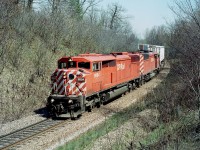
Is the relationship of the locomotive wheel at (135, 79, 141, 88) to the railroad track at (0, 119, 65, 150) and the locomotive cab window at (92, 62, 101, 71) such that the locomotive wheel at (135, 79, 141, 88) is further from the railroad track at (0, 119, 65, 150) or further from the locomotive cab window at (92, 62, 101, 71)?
the railroad track at (0, 119, 65, 150)

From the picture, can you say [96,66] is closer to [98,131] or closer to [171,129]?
[98,131]

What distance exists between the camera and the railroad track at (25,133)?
12.6m

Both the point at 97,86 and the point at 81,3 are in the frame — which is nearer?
the point at 97,86

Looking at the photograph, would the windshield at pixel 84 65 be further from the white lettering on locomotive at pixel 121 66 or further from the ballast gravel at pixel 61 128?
the white lettering on locomotive at pixel 121 66

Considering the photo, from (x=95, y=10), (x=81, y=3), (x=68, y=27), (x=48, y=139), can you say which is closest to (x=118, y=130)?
(x=48, y=139)

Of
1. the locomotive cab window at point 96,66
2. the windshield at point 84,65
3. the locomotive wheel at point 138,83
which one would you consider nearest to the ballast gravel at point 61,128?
the locomotive cab window at point 96,66

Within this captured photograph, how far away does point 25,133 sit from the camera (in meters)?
14.1

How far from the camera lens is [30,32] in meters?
25.7

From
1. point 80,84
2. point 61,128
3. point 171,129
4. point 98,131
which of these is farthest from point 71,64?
point 171,129

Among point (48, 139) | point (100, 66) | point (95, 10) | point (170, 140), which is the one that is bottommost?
point (48, 139)

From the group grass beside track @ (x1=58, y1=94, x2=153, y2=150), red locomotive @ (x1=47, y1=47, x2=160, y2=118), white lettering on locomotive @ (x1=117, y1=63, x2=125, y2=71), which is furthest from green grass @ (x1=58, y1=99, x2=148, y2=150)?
white lettering on locomotive @ (x1=117, y1=63, x2=125, y2=71)

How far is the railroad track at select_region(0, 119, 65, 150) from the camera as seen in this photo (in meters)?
12.6

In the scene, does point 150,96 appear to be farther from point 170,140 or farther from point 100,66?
point 170,140

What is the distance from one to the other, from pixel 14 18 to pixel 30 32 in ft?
6.79
